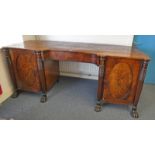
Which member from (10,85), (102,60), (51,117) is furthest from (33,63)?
(102,60)

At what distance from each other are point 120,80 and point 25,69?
1288 millimetres

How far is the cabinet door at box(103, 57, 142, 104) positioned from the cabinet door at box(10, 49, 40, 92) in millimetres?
967

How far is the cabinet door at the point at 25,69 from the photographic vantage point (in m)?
1.83

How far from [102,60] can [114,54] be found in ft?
0.51

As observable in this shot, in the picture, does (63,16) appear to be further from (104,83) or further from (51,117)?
(51,117)

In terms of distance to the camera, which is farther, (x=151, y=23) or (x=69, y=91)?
(x=69, y=91)

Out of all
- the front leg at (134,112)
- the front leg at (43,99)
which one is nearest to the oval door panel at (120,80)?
the front leg at (134,112)

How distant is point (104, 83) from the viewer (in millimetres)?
1726

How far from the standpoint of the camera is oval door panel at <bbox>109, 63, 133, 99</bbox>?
1.58 meters

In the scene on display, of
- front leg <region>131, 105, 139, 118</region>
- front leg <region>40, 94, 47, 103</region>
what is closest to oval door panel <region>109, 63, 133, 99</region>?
front leg <region>131, 105, 139, 118</region>

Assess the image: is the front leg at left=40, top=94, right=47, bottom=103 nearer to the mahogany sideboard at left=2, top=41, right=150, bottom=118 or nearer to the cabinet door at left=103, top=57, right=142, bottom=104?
the mahogany sideboard at left=2, top=41, right=150, bottom=118

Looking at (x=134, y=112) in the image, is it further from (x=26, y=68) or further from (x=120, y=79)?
(x=26, y=68)

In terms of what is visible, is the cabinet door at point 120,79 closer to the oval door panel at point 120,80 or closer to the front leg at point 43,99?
the oval door panel at point 120,80

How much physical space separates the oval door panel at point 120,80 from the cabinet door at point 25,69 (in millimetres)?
1026
